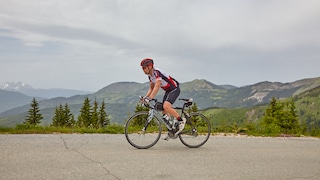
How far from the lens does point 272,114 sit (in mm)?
56844

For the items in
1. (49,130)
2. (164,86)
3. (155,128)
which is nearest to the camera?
(164,86)

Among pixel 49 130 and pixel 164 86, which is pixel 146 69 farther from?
pixel 49 130

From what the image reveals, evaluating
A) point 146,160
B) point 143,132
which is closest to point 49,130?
point 143,132

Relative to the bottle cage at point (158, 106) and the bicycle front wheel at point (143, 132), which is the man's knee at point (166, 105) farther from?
the bicycle front wheel at point (143, 132)

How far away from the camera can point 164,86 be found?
9.07 m

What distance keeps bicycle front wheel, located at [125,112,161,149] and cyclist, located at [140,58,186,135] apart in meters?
0.52

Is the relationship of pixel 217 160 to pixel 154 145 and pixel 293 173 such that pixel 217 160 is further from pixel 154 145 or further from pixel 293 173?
pixel 154 145

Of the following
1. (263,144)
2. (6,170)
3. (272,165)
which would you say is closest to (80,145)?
(6,170)

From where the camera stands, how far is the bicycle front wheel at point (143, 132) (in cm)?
893

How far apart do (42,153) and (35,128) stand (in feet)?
15.5

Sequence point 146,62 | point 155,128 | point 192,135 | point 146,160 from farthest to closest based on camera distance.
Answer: point 192,135
point 155,128
point 146,62
point 146,160

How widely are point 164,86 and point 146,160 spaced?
2592mm

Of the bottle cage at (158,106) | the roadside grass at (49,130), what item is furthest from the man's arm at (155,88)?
the roadside grass at (49,130)

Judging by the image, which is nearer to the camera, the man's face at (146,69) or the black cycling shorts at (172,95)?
the man's face at (146,69)
